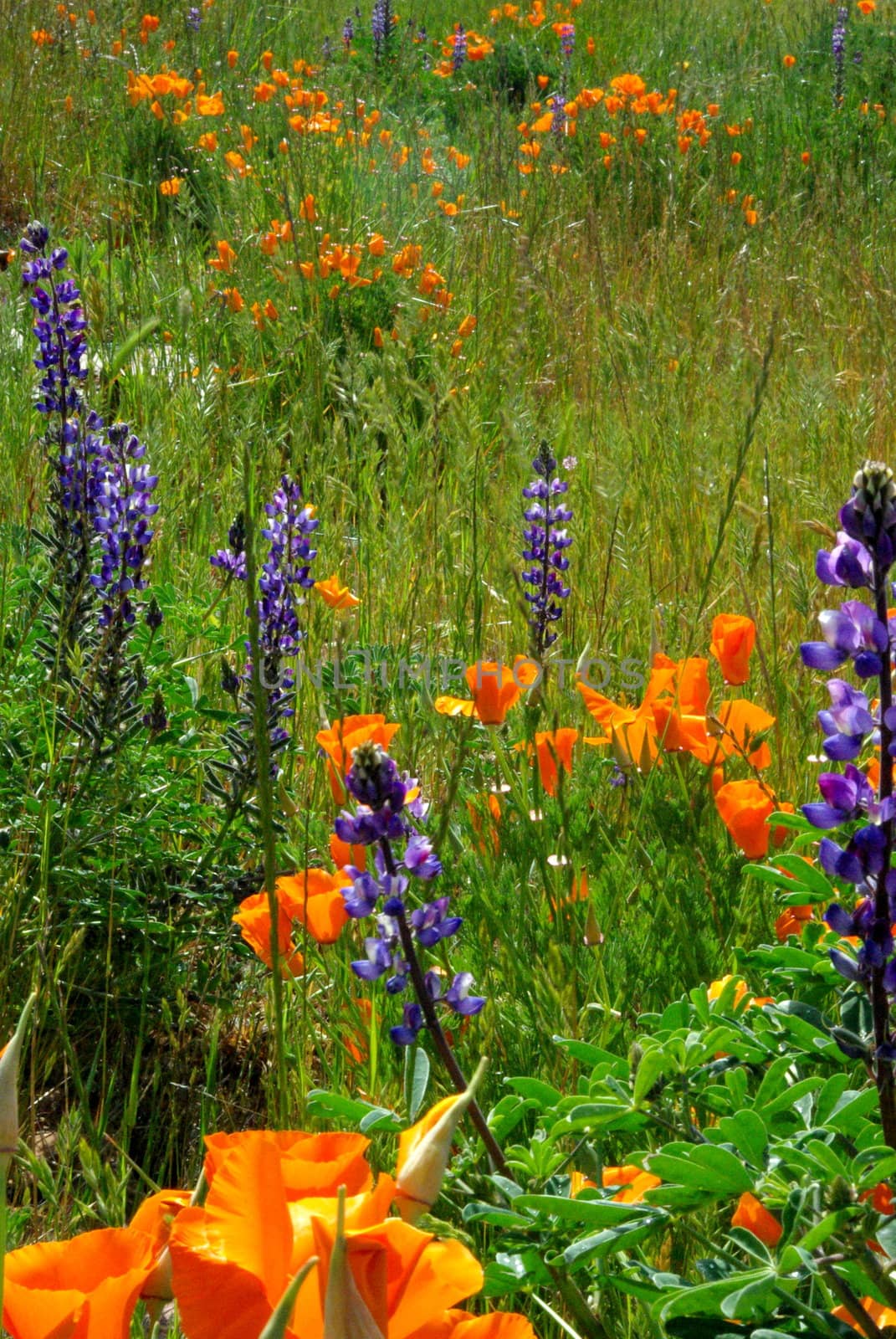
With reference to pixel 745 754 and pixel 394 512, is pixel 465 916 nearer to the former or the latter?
A: pixel 745 754

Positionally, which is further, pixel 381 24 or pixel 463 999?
pixel 381 24

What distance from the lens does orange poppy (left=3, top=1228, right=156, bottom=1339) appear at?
→ 0.50 metres

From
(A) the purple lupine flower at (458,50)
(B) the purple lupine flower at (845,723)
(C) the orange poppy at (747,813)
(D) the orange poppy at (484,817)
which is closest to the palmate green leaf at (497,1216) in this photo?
(B) the purple lupine flower at (845,723)

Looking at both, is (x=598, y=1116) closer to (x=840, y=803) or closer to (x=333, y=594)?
(x=840, y=803)

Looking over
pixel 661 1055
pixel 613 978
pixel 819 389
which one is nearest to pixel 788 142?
pixel 819 389

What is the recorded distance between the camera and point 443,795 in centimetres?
183

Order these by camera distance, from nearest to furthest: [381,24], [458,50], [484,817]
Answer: [484,817] → [458,50] → [381,24]

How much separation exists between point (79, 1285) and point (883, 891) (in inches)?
17.4

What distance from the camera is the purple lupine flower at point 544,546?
1916 mm

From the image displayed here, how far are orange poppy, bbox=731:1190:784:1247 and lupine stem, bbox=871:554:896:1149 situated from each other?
0.35 feet

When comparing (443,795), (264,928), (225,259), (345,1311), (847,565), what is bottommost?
(443,795)

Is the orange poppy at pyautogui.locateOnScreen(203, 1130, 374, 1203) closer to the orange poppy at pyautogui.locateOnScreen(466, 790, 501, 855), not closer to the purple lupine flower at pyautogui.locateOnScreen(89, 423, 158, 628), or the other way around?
the orange poppy at pyautogui.locateOnScreen(466, 790, 501, 855)

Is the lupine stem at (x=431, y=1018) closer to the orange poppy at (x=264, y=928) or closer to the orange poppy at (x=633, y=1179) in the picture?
the orange poppy at (x=633, y=1179)

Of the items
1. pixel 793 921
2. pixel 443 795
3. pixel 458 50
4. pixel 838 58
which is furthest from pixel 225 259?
pixel 838 58
